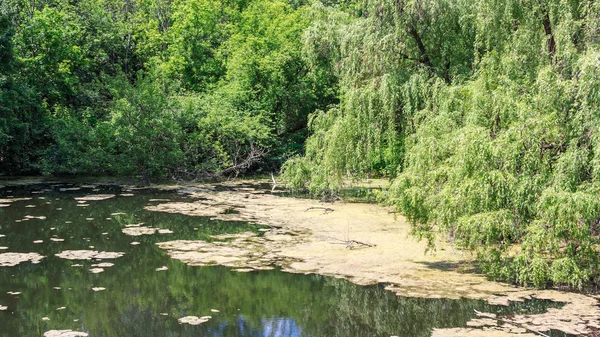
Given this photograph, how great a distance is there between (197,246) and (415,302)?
15.2ft

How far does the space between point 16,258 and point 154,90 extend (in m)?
11.2

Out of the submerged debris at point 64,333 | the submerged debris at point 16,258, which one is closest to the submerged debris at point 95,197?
the submerged debris at point 16,258

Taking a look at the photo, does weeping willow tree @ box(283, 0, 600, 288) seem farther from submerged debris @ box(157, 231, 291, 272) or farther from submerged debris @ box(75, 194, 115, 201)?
submerged debris @ box(75, 194, 115, 201)

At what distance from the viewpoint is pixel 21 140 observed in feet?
66.3

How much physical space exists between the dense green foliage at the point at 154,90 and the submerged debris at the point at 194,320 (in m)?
11.9

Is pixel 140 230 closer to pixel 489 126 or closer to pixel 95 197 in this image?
pixel 95 197

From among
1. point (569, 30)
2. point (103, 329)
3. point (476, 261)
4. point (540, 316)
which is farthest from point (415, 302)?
point (569, 30)

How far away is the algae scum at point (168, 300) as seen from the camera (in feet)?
23.5

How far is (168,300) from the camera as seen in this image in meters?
8.19

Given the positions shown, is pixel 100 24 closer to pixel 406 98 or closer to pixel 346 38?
pixel 346 38

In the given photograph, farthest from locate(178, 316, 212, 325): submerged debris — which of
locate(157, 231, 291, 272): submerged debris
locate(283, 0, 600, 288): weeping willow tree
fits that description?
locate(283, 0, 600, 288): weeping willow tree

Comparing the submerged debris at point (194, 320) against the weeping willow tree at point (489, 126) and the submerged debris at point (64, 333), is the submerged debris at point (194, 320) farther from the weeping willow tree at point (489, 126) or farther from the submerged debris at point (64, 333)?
the weeping willow tree at point (489, 126)

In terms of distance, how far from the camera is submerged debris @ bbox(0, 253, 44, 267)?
9.86 meters

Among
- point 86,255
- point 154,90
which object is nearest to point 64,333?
point 86,255
